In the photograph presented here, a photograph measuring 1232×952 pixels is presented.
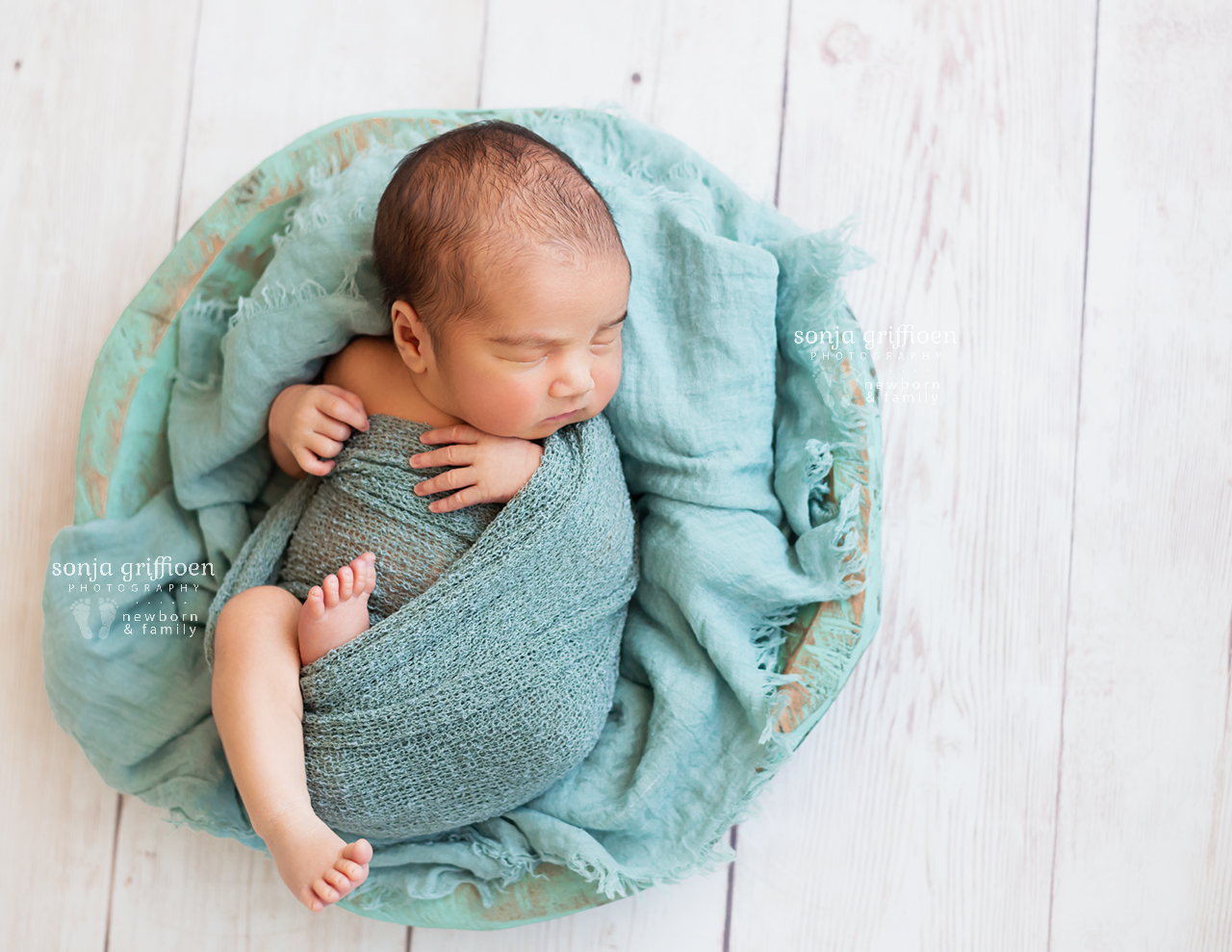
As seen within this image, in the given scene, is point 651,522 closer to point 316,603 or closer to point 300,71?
point 316,603

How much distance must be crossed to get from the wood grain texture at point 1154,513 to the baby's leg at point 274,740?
32.4 inches

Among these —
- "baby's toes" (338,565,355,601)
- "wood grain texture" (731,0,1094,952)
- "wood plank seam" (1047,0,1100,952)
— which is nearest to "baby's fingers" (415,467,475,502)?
"baby's toes" (338,565,355,601)

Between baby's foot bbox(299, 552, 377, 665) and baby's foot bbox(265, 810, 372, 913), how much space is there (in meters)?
0.16

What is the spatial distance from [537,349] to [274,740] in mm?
441

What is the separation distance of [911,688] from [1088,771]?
228 millimetres

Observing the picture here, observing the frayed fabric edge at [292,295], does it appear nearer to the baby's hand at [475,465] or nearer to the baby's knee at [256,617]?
the baby's hand at [475,465]

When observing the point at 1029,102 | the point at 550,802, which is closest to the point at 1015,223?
the point at 1029,102

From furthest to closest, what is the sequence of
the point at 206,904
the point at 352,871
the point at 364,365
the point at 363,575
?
1. the point at 206,904
2. the point at 364,365
3. the point at 363,575
4. the point at 352,871

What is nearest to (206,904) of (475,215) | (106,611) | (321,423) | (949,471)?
(106,611)

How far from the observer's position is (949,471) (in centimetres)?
112

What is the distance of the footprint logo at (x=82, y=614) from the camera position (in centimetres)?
99

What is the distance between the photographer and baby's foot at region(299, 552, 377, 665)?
88 centimetres

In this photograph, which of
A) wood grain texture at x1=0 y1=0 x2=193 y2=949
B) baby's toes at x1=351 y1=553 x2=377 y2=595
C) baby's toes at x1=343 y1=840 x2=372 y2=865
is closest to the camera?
baby's toes at x1=343 y1=840 x2=372 y2=865

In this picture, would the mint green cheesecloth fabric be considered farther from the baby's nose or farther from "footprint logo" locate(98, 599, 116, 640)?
the baby's nose
